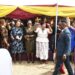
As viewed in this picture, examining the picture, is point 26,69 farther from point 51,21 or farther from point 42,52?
point 51,21

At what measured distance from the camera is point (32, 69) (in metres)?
10.1

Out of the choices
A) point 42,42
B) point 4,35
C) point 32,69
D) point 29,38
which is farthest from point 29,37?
point 32,69

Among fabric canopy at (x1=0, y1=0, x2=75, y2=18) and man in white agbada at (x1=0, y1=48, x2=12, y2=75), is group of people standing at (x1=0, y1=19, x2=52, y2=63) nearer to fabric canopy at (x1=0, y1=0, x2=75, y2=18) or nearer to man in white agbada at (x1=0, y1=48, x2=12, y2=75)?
fabric canopy at (x1=0, y1=0, x2=75, y2=18)

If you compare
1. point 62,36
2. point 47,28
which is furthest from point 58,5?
point 62,36

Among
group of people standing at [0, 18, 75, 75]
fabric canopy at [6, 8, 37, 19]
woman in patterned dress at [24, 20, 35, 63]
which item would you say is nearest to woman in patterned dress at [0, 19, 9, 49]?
group of people standing at [0, 18, 75, 75]

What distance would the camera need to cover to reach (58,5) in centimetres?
1136

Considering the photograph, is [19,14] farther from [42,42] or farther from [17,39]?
[42,42]

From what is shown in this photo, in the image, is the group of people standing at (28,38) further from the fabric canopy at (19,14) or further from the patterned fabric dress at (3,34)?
the fabric canopy at (19,14)

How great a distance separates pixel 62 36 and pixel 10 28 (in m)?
3.93

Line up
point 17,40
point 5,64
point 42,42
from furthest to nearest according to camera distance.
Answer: point 17,40, point 42,42, point 5,64

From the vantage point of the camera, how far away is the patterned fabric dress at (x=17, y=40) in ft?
35.7

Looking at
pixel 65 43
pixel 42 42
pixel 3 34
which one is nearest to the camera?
pixel 65 43

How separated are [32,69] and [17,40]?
1403mm

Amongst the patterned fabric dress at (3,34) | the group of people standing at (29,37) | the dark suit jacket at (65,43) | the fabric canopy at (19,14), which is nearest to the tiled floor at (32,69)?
the group of people standing at (29,37)
